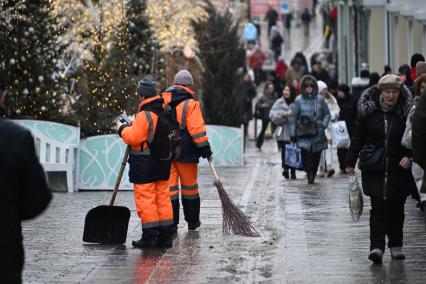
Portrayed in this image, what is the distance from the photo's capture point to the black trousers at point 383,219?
39.3 ft

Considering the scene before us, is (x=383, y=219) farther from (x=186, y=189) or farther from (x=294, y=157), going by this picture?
(x=294, y=157)

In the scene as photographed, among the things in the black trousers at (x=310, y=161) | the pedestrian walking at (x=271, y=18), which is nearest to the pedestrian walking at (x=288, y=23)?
the pedestrian walking at (x=271, y=18)

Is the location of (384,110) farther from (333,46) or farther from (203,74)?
(333,46)

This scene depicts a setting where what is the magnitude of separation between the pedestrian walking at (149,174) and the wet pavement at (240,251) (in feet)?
0.68

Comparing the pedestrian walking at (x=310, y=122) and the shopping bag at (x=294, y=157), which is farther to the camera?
the shopping bag at (x=294, y=157)

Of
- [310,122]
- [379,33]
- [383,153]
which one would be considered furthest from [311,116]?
[379,33]

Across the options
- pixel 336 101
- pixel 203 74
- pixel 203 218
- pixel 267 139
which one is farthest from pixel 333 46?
pixel 203 218

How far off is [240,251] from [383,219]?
1.72 metres

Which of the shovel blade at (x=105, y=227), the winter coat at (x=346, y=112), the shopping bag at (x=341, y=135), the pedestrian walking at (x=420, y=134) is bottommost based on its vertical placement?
the shopping bag at (x=341, y=135)

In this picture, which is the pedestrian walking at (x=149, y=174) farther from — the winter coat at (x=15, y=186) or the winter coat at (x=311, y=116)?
the winter coat at (x=311, y=116)

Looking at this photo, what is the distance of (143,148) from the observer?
1309 cm

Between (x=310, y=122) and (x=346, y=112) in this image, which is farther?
(x=346, y=112)

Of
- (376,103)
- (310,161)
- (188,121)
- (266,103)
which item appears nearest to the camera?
(376,103)

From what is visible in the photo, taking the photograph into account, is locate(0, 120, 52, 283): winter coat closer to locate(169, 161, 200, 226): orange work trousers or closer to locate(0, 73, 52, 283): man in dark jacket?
locate(0, 73, 52, 283): man in dark jacket
